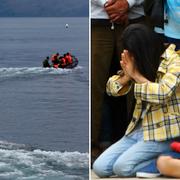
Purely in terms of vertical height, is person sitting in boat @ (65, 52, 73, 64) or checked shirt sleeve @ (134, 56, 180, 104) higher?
person sitting in boat @ (65, 52, 73, 64)

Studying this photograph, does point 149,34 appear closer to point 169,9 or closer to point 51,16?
point 169,9

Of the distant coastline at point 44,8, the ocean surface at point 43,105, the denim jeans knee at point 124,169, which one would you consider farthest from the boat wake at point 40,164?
the distant coastline at point 44,8

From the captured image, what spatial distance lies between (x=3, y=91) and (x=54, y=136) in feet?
1.25

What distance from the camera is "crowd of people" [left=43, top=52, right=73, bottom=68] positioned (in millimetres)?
5805

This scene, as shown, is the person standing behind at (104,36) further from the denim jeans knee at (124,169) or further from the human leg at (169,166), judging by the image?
the human leg at (169,166)

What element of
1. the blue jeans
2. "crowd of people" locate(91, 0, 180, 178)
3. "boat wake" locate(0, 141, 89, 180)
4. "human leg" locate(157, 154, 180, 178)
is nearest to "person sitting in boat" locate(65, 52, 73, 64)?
"crowd of people" locate(91, 0, 180, 178)

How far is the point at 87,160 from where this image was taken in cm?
580

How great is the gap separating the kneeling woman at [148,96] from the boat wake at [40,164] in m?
0.35

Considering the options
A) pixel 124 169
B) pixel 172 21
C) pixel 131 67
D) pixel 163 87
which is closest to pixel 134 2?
pixel 172 21

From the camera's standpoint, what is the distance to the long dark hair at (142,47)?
600cm

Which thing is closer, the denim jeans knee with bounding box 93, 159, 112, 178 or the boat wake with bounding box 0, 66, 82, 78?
the boat wake with bounding box 0, 66, 82, 78

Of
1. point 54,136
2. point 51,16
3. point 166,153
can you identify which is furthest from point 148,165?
point 51,16

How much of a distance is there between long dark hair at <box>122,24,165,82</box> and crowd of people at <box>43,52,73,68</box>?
1.24 feet

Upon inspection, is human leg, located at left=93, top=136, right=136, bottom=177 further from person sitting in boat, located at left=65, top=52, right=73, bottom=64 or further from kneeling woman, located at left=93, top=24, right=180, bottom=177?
person sitting in boat, located at left=65, top=52, right=73, bottom=64
